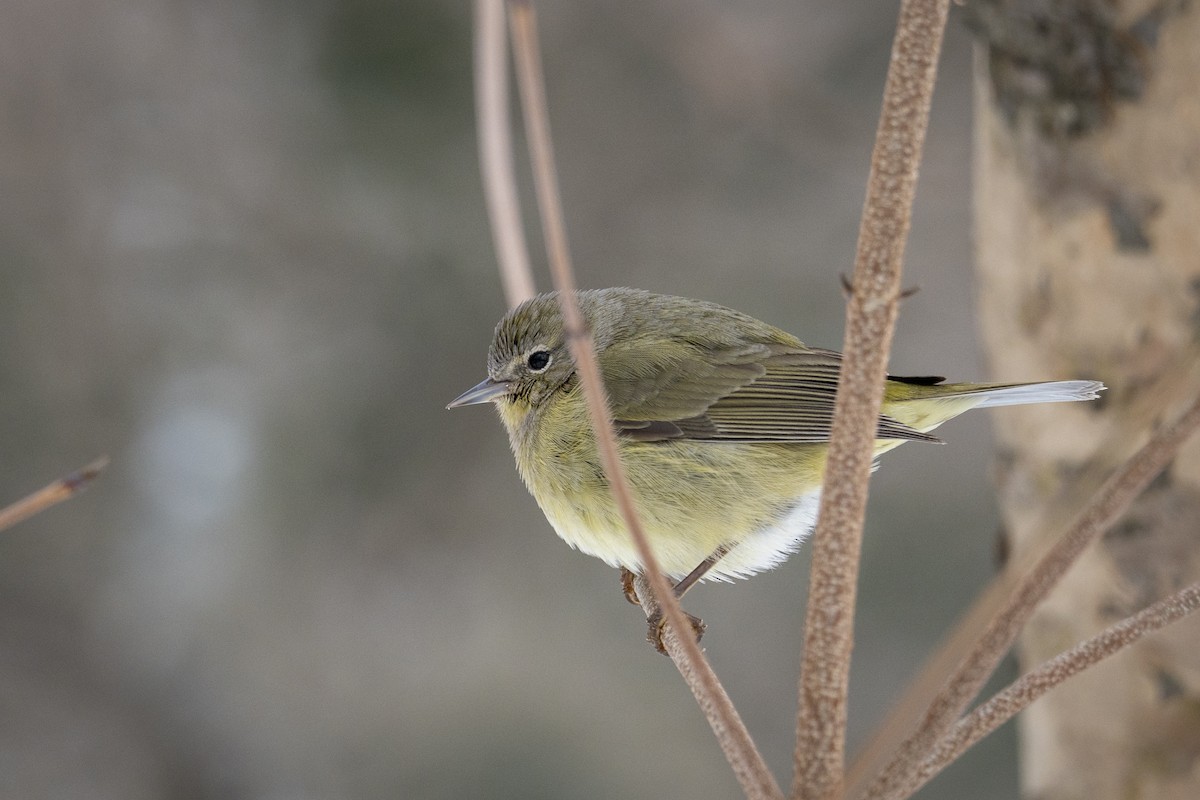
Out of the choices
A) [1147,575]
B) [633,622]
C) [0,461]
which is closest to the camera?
[1147,575]

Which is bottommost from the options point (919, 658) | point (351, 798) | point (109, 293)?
point (919, 658)

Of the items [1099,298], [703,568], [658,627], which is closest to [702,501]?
[703,568]

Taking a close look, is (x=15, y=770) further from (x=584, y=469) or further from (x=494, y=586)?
(x=584, y=469)

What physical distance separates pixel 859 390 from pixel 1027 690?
1.34 ft

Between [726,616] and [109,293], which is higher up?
[109,293]

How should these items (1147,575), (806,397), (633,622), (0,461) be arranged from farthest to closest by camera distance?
(633,622)
(0,461)
(806,397)
(1147,575)

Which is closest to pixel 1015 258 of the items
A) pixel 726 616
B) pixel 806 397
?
pixel 806 397

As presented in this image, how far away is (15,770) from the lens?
5.09m

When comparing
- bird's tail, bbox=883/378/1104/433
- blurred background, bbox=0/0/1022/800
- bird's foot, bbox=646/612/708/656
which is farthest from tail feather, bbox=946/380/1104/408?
blurred background, bbox=0/0/1022/800

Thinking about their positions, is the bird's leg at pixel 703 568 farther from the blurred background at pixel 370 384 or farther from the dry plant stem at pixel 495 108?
the blurred background at pixel 370 384

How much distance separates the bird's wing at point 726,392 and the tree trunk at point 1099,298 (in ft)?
1.54

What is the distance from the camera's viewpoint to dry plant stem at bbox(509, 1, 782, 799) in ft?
3.03

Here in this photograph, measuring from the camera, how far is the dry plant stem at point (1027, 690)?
1.29 metres

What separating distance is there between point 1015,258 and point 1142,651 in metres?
0.95
